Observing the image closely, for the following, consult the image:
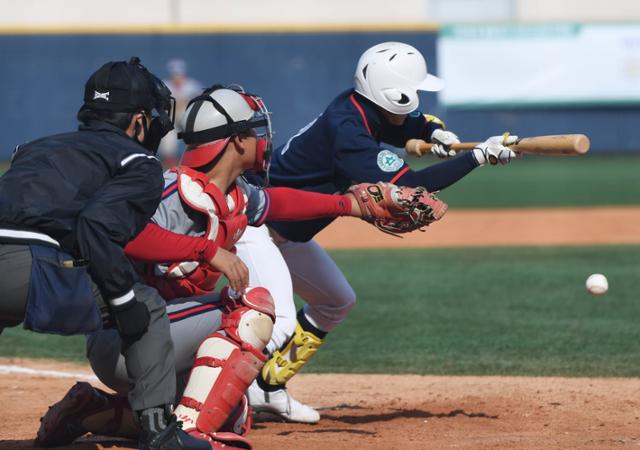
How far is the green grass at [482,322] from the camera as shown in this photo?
6898 mm

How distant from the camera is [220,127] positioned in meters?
4.23

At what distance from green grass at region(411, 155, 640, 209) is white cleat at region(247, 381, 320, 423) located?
37.6 ft

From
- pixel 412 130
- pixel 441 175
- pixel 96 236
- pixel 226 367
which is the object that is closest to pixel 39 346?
pixel 412 130

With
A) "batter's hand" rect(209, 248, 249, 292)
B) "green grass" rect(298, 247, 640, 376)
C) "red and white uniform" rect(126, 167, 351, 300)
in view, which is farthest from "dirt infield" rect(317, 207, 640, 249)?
"batter's hand" rect(209, 248, 249, 292)

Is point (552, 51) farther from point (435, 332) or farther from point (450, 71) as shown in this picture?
point (435, 332)

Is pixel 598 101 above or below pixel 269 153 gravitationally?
below

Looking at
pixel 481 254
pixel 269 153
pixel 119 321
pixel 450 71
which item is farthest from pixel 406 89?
pixel 450 71

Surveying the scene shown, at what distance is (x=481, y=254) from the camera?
11977 mm

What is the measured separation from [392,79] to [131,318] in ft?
6.66

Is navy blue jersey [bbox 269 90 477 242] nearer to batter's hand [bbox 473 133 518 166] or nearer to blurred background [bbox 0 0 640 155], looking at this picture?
batter's hand [bbox 473 133 518 166]

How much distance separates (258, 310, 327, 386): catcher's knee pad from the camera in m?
5.47

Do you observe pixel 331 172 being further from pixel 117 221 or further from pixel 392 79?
pixel 117 221

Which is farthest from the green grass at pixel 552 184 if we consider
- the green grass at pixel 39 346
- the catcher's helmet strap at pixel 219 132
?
the catcher's helmet strap at pixel 219 132

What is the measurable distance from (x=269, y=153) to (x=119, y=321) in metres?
0.99
